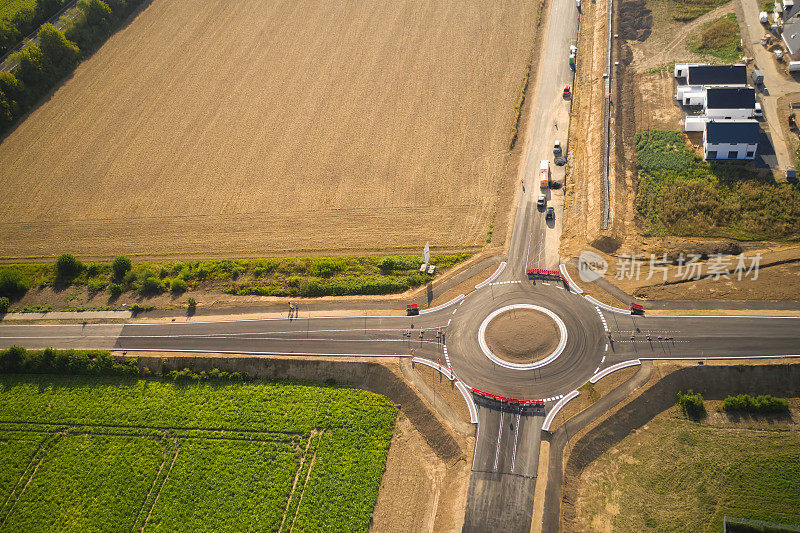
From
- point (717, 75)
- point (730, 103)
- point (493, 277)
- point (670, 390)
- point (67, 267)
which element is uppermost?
point (717, 75)

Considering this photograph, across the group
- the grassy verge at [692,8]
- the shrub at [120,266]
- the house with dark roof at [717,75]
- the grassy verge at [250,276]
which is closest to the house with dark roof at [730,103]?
the house with dark roof at [717,75]

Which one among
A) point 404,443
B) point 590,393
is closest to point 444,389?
point 404,443

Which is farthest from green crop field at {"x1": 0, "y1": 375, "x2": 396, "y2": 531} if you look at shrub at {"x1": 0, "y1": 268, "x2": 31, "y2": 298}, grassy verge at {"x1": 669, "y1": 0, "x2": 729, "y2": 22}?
grassy verge at {"x1": 669, "y1": 0, "x2": 729, "y2": 22}

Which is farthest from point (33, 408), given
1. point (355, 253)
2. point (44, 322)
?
point (355, 253)

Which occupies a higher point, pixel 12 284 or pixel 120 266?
pixel 120 266

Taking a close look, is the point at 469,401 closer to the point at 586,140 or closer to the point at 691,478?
the point at 691,478

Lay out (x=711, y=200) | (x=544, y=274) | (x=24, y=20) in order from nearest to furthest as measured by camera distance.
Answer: (x=544, y=274) < (x=711, y=200) < (x=24, y=20)

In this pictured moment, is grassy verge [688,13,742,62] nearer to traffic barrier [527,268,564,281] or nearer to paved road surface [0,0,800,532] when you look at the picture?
paved road surface [0,0,800,532]

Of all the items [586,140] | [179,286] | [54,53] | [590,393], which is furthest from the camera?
[54,53]
